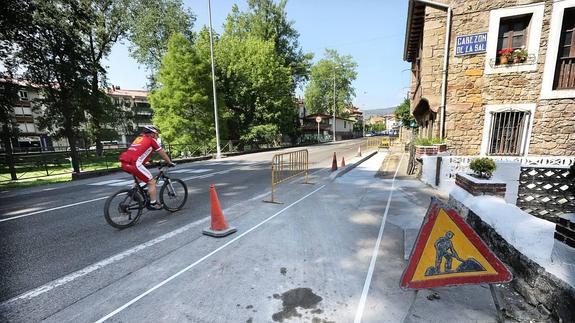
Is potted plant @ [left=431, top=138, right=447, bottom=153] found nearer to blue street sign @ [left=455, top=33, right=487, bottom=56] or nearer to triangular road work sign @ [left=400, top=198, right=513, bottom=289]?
blue street sign @ [left=455, top=33, right=487, bottom=56]

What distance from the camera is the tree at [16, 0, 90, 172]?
12312 millimetres

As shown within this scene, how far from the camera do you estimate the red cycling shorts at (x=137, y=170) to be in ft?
16.5

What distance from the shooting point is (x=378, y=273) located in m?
3.22

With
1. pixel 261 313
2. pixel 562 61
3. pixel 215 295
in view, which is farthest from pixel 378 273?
pixel 562 61

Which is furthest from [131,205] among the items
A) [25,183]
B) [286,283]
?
[25,183]

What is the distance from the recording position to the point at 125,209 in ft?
16.3

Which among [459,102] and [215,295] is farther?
[459,102]

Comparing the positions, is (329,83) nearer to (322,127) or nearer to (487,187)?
(322,127)

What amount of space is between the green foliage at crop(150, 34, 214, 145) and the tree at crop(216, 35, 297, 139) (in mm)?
5299

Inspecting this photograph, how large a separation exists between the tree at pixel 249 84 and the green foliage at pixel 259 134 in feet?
2.66

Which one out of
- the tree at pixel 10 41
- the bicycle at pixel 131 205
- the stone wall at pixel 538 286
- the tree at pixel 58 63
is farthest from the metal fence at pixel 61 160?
the stone wall at pixel 538 286

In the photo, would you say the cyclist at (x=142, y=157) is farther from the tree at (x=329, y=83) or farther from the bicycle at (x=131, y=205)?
the tree at (x=329, y=83)

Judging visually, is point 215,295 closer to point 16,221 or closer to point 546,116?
point 16,221

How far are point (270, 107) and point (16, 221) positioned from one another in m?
24.3
